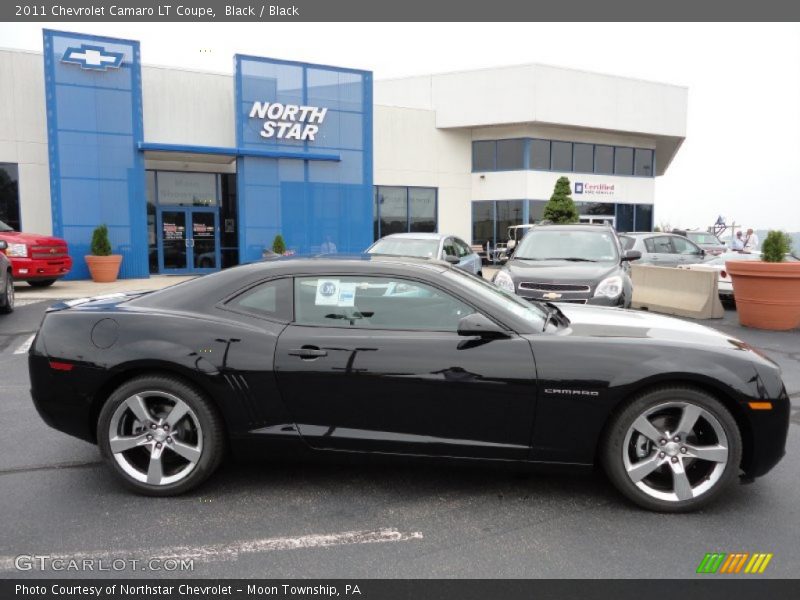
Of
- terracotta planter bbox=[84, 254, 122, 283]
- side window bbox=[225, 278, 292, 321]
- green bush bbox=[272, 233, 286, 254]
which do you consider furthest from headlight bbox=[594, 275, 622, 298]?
terracotta planter bbox=[84, 254, 122, 283]

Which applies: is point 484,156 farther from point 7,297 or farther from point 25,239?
point 7,297

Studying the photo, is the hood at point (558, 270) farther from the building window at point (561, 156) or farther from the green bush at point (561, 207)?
the building window at point (561, 156)

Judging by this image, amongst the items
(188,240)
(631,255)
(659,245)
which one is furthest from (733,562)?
(188,240)

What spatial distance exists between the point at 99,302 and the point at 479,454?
2542 millimetres

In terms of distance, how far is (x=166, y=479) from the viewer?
143 inches

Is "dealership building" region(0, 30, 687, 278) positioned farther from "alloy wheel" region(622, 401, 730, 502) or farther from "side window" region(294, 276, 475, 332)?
"alloy wheel" region(622, 401, 730, 502)

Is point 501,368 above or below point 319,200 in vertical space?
below

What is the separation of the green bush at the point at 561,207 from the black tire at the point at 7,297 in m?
17.6

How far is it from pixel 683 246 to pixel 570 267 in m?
8.70

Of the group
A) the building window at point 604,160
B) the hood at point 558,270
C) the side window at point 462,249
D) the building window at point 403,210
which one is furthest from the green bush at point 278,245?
the building window at point 604,160

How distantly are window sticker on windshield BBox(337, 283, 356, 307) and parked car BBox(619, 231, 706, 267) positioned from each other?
12.8 meters

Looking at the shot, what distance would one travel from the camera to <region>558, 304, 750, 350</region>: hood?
3584mm
